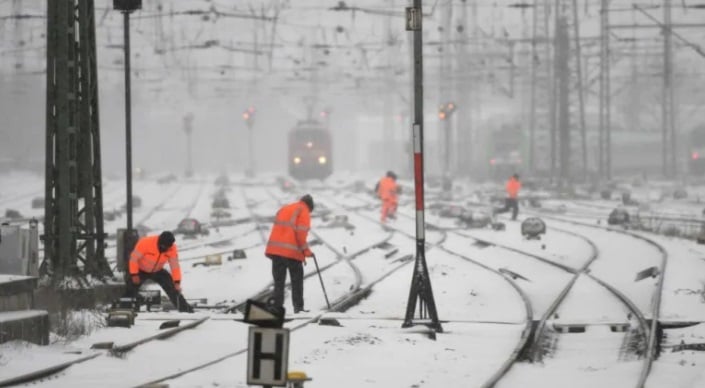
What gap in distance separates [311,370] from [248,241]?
19.3m

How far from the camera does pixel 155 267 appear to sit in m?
15.3

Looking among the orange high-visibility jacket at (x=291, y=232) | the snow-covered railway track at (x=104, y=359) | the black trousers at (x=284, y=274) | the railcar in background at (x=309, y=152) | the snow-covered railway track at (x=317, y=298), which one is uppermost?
the railcar in background at (x=309, y=152)

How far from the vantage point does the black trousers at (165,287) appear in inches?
606

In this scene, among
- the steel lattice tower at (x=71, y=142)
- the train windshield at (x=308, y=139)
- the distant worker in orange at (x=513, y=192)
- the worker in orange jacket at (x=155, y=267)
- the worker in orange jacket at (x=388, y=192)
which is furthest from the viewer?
the train windshield at (x=308, y=139)

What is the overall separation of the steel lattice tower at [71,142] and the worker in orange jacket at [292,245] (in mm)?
2894

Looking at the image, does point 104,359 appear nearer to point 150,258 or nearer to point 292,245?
point 150,258

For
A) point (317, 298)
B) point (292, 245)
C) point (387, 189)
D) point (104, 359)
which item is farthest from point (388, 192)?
point (104, 359)

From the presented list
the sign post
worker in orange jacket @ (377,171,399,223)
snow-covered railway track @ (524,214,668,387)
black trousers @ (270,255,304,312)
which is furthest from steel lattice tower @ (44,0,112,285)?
worker in orange jacket @ (377,171,399,223)

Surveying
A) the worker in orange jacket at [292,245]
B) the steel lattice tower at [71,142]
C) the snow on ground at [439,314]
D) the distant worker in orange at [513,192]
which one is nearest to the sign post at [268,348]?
the snow on ground at [439,314]

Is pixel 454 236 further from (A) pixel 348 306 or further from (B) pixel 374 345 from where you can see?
(B) pixel 374 345

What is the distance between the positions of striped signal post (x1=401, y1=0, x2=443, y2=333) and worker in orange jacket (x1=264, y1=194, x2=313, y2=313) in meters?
1.86

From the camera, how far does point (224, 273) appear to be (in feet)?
70.0

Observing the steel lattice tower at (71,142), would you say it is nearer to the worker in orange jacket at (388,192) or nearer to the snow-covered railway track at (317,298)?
the snow-covered railway track at (317,298)

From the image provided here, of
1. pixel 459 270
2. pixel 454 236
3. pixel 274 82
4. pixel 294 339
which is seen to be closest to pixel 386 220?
pixel 454 236
